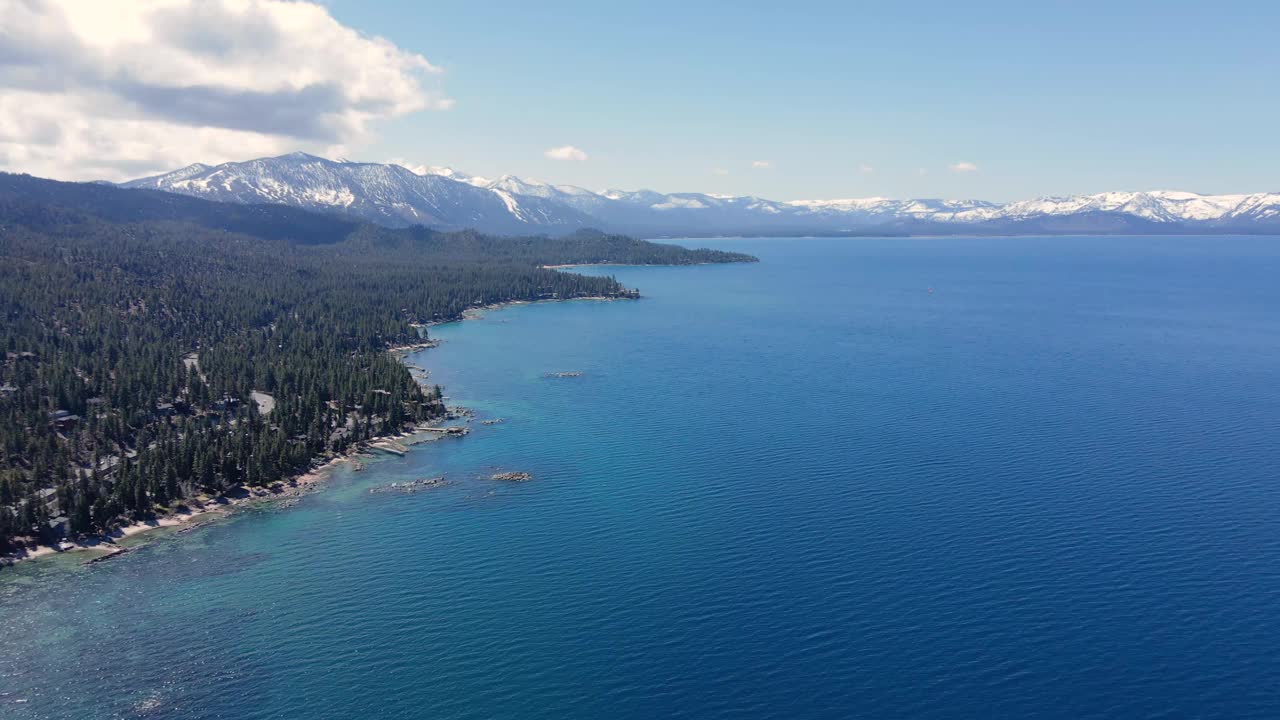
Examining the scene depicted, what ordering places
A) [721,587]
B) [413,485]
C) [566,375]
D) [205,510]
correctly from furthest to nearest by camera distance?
[566,375] < [413,485] < [205,510] < [721,587]

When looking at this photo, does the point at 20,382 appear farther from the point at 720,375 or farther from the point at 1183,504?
the point at 1183,504

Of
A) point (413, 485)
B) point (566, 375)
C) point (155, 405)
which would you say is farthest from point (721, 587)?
point (155, 405)

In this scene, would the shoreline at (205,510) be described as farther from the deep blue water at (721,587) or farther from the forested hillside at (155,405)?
the deep blue water at (721,587)

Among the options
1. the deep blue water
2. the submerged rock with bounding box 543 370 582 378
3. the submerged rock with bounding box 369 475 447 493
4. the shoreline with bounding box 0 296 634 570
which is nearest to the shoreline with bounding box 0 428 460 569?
the shoreline with bounding box 0 296 634 570

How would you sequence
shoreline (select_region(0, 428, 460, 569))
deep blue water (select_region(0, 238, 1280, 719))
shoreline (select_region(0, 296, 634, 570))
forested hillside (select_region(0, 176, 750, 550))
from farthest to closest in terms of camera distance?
forested hillside (select_region(0, 176, 750, 550)) < shoreline (select_region(0, 296, 634, 570)) < shoreline (select_region(0, 428, 460, 569)) < deep blue water (select_region(0, 238, 1280, 719))

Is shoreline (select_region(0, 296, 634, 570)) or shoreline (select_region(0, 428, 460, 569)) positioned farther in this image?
shoreline (select_region(0, 296, 634, 570))

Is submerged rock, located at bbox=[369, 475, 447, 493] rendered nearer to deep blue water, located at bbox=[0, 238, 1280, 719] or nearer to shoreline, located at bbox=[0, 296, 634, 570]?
deep blue water, located at bbox=[0, 238, 1280, 719]

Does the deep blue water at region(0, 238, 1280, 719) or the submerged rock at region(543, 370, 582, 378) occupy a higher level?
the submerged rock at region(543, 370, 582, 378)

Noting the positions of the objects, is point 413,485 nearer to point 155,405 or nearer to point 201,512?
point 201,512

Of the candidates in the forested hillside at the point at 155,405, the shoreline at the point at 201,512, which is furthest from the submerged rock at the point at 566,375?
the shoreline at the point at 201,512
